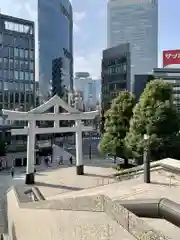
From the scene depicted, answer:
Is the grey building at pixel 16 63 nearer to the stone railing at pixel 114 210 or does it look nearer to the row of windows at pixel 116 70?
the row of windows at pixel 116 70

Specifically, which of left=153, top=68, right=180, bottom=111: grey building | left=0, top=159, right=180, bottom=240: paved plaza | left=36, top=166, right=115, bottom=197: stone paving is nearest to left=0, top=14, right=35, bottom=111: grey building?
left=153, top=68, right=180, bottom=111: grey building

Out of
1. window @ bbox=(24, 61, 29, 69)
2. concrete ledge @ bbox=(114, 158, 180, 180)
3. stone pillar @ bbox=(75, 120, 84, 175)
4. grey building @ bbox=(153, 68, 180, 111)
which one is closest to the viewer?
concrete ledge @ bbox=(114, 158, 180, 180)

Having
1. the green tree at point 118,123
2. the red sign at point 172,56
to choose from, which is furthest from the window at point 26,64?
the green tree at point 118,123

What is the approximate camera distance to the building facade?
97.8 meters

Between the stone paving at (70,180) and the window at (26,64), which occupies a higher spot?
the window at (26,64)

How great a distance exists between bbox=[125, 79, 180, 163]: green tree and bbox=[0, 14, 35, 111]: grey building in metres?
42.2

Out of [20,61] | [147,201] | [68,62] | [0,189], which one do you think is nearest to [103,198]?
[147,201]

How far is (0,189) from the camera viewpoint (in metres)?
24.7

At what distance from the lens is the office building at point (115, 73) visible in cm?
7425

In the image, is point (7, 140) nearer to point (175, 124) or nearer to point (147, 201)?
point (175, 124)

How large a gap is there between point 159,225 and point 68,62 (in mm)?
111028

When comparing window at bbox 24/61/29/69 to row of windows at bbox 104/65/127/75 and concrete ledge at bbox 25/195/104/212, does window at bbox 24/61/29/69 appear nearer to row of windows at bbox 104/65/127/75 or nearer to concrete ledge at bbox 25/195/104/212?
row of windows at bbox 104/65/127/75

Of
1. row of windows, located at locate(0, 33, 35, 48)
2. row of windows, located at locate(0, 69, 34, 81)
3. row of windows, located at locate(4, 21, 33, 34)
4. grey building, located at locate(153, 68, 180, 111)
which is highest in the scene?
row of windows, located at locate(4, 21, 33, 34)

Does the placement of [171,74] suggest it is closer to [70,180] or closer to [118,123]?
[118,123]
